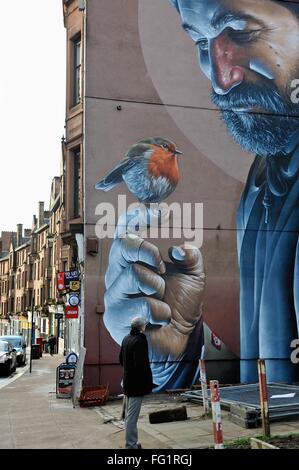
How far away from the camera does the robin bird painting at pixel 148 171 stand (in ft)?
45.9

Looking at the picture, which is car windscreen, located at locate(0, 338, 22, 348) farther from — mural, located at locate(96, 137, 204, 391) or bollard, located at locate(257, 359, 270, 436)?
bollard, located at locate(257, 359, 270, 436)

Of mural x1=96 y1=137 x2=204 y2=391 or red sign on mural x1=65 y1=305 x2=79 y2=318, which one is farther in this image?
red sign on mural x1=65 y1=305 x2=79 y2=318

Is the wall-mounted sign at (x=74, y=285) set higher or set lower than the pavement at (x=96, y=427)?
higher

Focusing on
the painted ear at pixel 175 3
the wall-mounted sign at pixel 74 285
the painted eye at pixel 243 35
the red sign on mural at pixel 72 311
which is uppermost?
the painted ear at pixel 175 3

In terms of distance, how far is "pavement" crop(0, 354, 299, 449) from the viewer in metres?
7.99

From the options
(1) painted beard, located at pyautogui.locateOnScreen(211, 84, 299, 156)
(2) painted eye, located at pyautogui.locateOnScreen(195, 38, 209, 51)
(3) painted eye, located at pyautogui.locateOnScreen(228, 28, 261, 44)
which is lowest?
(1) painted beard, located at pyautogui.locateOnScreen(211, 84, 299, 156)

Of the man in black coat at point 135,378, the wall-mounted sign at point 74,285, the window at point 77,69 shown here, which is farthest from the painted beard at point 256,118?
the man in black coat at point 135,378

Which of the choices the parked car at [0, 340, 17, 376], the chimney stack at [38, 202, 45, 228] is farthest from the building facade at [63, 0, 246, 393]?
the chimney stack at [38, 202, 45, 228]

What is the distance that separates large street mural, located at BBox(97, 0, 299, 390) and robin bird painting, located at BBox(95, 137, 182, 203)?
0.03m

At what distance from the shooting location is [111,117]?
14.1 meters

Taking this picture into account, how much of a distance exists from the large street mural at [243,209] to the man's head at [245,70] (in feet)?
0.09

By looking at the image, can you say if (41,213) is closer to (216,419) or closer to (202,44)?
(202,44)

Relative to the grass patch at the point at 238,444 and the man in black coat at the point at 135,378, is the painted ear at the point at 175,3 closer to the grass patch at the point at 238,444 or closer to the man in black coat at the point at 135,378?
the man in black coat at the point at 135,378

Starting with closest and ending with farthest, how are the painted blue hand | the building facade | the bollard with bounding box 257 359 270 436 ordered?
the bollard with bounding box 257 359 270 436 → the painted blue hand → the building facade
